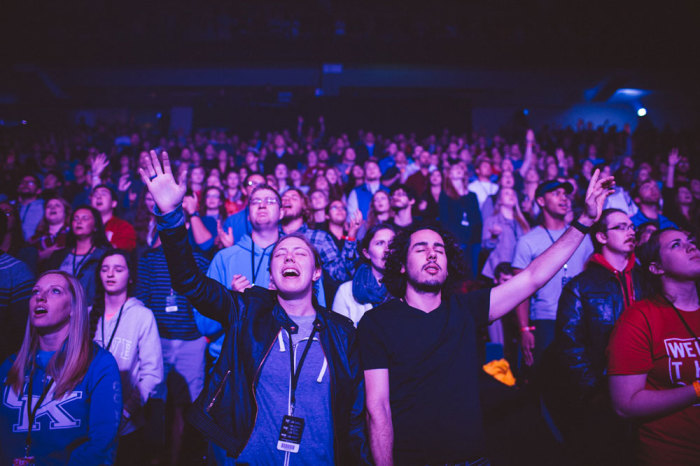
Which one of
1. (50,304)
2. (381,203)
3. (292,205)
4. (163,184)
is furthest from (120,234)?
(163,184)

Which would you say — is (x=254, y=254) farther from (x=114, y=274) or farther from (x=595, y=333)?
(x=595, y=333)

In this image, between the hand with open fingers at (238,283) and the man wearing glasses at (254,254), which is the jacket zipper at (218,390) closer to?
the hand with open fingers at (238,283)

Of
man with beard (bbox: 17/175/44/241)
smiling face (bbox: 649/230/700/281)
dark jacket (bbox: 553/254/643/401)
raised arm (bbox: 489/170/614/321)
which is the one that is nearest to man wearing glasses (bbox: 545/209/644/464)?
dark jacket (bbox: 553/254/643/401)

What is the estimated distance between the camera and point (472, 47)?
523 inches

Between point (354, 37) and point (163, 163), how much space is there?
42.0ft

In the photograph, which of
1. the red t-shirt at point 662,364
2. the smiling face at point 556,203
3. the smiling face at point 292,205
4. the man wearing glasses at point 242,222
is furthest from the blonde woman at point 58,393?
the smiling face at point 556,203

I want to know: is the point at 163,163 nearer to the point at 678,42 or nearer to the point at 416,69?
the point at 416,69

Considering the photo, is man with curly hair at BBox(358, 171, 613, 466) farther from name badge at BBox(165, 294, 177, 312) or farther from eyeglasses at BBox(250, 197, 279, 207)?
name badge at BBox(165, 294, 177, 312)

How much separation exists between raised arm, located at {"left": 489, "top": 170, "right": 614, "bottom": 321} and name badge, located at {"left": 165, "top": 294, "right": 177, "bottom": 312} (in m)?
2.43

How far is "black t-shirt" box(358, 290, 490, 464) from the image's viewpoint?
Result: 5.83 feet

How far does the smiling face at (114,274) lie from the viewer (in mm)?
2867

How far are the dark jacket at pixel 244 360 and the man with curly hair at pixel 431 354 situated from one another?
78 mm

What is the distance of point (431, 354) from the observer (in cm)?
189

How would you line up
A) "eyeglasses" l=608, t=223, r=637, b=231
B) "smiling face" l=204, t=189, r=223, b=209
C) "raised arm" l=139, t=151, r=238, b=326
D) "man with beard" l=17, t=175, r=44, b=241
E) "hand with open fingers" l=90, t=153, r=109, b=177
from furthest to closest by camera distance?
1. "hand with open fingers" l=90, t=153, r=109, b=177
2. "man with beard" l=17, t=175, r=44, b=241
3. "smiling face" l=204, t=189, r=223, b=209
4. "eyeglasses" l=608, t=223, r=637, b=231
5. "raised arm" l=139, t=151, r=238, b=326
